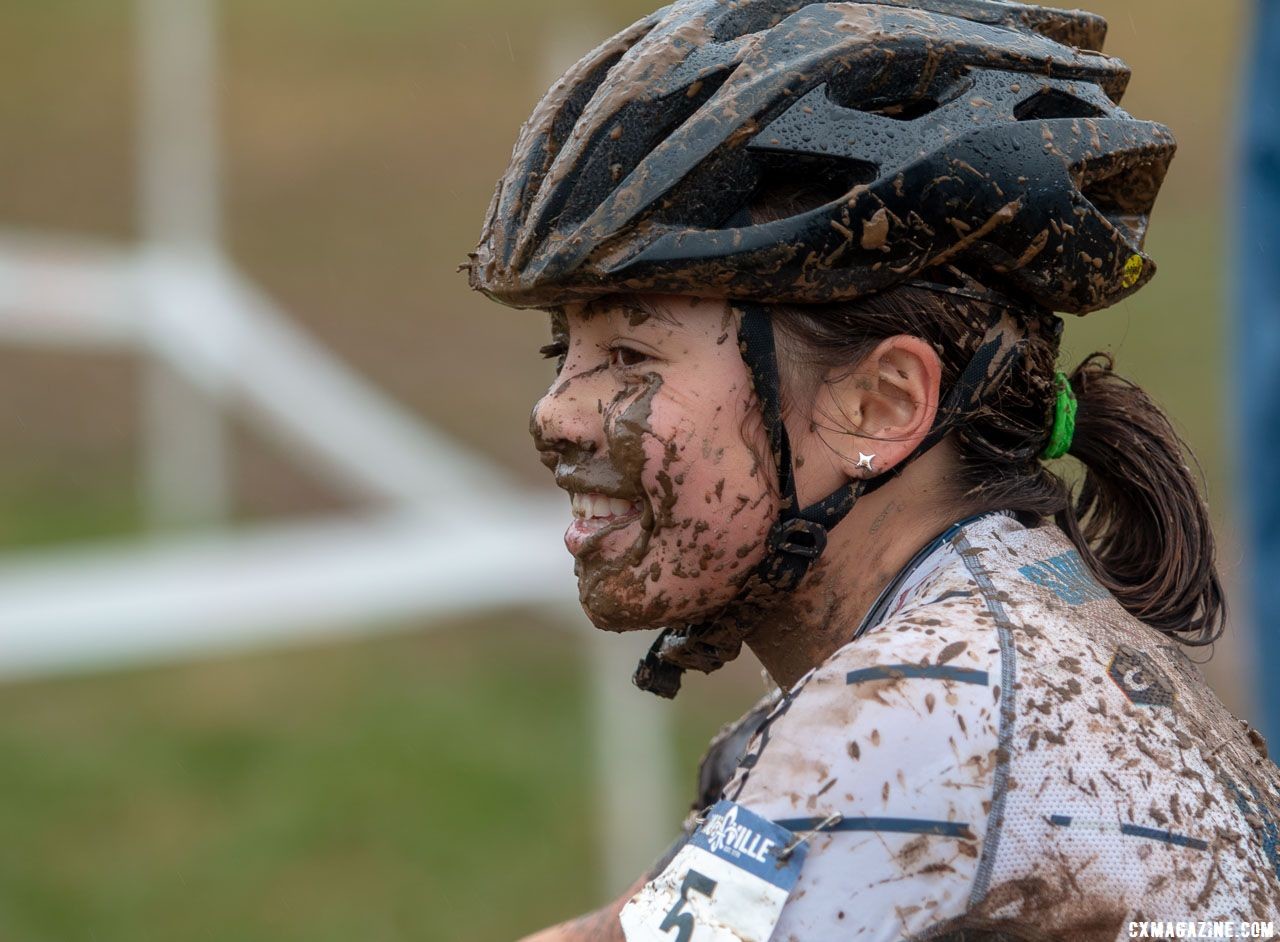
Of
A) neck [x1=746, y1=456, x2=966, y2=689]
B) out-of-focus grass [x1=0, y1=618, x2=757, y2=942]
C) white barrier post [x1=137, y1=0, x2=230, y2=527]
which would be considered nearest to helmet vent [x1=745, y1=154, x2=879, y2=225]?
neck [x1=746, y1=456, x2=966, y2=689]

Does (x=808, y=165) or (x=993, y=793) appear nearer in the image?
(x=993, y=793)

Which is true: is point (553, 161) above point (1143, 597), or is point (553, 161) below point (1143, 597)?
above

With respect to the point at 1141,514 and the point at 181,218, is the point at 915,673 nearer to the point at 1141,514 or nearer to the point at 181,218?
the point at 1141,514

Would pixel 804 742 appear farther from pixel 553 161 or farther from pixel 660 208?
pixel 553 161

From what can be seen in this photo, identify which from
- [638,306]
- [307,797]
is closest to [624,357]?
[638,306]

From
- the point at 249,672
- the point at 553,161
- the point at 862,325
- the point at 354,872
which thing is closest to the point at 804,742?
the point at 862,325

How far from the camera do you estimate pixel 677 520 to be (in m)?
2.88

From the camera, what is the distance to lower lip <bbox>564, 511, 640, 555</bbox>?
2936 millimetres

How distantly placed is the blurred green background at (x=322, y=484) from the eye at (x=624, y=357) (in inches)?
43.5

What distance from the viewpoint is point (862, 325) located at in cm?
291

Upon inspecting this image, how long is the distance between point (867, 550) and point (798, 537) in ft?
0.46

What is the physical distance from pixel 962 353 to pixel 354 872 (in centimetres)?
740

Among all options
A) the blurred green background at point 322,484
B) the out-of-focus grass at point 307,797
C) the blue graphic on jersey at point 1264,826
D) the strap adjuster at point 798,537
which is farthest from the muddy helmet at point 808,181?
the out-of-focus grass at point 307,797

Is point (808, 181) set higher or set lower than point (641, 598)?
higher
